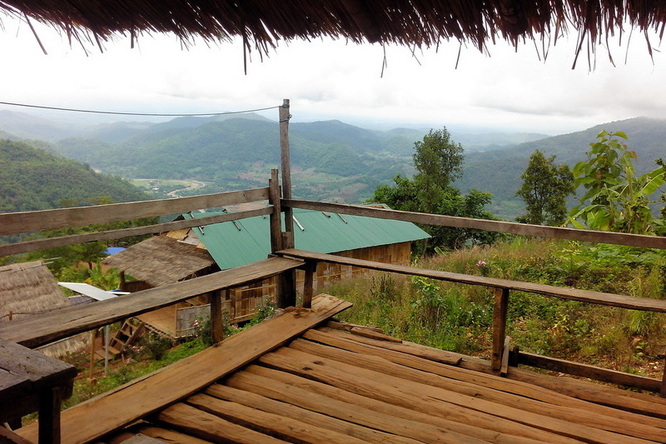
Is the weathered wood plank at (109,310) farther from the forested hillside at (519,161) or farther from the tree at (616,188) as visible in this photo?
the forested hillside at (519,161)

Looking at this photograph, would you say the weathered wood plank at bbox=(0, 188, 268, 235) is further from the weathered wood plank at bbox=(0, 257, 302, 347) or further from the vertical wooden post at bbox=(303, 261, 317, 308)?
the vertical wooden post at bbox=(303, 261, 317, 308)

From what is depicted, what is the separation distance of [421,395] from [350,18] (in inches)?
78.5

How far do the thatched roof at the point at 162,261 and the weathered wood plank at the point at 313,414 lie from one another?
1472 centimetres

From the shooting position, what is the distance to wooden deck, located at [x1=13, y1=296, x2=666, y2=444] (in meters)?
2.10

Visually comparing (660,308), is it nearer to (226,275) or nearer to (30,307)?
(226,275)

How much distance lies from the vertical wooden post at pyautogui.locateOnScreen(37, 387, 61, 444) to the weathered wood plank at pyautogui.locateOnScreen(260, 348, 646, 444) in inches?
58.3

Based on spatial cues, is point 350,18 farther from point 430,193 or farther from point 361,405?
point 430,193

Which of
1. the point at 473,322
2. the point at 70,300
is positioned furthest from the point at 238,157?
the point at 473,322

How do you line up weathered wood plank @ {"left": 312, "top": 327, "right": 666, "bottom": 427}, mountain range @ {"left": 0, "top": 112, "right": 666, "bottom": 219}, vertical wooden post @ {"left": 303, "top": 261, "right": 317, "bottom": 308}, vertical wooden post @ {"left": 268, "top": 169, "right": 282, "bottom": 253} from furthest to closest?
mountain range @ {"left": 0, "top": 112, "right": 666, "bottom": 219}, vertical wooden post @ {"left": 268, "top": 169, "right": 282, "bottom": 253}, vertical wooden post @ {"left": 303, "top": 261, "right": 317, "bottom": 308}, weathered wood plank @ {"left": 312, "top": 327, "right": 666, "bottom": 427}

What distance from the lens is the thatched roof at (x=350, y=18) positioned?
1.98 metres

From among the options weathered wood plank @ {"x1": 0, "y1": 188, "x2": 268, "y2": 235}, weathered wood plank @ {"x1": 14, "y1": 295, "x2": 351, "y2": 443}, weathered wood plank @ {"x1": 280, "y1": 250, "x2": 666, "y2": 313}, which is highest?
weathered wood plank @ {"x1": 0, "y1": 188, "x2": 268, "y2": 235}

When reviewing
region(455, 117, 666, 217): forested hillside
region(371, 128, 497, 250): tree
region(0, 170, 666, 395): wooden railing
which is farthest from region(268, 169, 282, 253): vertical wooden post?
region(455, 117, 666, 217): forested hillside

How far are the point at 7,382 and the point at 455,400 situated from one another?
1980mm

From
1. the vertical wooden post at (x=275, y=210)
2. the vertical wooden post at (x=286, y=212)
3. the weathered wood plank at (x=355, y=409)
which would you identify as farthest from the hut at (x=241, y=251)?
the weathered wood plank at (x=355, y=409)
